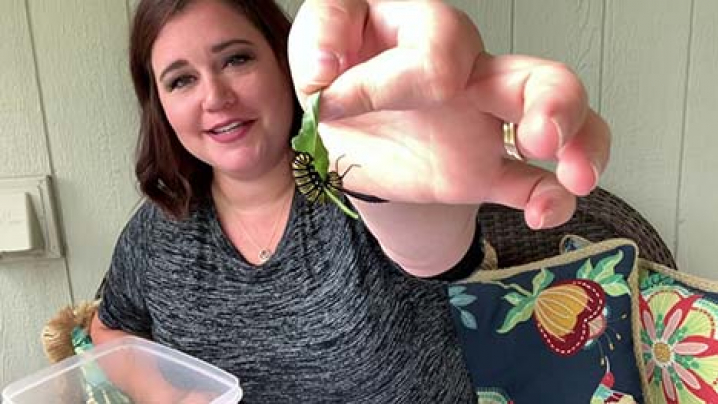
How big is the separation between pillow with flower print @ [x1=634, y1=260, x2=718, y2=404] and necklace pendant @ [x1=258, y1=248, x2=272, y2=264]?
0.53m

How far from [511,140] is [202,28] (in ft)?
1.95

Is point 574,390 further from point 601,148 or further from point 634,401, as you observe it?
point 601,148

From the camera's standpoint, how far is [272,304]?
989mm

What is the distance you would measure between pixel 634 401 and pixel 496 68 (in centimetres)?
81

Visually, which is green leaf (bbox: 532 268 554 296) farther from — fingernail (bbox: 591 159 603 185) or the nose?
fingernail (bbox: 591 159 603 185)

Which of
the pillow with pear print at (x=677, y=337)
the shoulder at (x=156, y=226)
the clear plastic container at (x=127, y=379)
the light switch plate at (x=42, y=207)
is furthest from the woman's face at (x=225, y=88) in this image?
the pillow with pear print at (x=677, y=337)

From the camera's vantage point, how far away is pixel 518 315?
1158mm

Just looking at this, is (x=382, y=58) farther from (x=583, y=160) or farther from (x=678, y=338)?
(x=678, y=338)

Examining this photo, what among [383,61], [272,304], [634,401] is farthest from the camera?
[634,401]

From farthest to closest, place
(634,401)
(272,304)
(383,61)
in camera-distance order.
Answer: (634,401) < (272,304) < (383,61)

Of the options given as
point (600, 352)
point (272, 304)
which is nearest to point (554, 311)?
point (600, 352)

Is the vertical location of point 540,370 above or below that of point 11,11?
below

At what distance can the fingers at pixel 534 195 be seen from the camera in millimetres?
501

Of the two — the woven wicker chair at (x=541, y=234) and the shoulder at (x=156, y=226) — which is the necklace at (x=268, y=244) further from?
the woven wicker chair at (x=541, y=234)
